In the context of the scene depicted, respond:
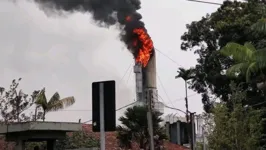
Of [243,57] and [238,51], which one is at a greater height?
[238,51]

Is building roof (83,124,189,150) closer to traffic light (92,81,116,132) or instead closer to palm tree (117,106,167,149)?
palm tree (117,106,167,149)

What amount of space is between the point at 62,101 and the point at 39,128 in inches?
372

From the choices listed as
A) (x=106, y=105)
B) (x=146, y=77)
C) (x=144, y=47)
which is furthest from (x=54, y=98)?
(x=146, y=77)

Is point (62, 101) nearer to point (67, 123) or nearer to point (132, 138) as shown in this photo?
point (132, 138)

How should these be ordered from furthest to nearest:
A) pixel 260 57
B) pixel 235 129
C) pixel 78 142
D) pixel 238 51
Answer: pixel 78 142 → pixel 235 129 → pixel 238 51 → pixel 260 57

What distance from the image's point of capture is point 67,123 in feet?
55.8

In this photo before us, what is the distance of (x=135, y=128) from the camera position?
71.3ft

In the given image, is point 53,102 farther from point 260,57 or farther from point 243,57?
point 260,57

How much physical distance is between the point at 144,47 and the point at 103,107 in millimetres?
35859

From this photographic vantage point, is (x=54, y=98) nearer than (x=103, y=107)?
No

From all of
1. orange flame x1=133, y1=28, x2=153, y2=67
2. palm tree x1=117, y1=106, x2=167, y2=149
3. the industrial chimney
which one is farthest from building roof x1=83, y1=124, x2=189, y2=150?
the industrial chimney

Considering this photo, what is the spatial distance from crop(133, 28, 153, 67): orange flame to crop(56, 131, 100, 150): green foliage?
16140 millimetres

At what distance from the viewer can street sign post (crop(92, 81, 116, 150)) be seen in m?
6.44

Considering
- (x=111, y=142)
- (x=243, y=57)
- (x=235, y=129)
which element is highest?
(x=243, y=57)
